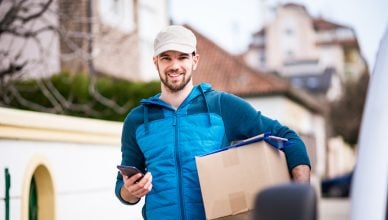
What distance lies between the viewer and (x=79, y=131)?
10133mm

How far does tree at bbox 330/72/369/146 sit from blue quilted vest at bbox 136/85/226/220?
6538 cm

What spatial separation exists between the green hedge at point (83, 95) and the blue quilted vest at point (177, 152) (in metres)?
11.2

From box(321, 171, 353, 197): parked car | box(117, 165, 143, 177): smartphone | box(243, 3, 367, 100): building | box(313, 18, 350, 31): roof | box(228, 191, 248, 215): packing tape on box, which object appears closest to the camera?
box(117, 165, 143, 177): smartphone

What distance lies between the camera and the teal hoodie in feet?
14.7

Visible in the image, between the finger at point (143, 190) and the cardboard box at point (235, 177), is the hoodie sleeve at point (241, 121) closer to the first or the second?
the cardboard box at point (235, 177)

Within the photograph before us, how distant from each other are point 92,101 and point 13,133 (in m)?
9.26

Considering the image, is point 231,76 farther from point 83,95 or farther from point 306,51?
point 306,51

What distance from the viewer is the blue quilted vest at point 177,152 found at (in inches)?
176

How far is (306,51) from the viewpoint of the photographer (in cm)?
10150

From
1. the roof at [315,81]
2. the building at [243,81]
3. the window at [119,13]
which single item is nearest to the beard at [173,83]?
the window at [119,13]

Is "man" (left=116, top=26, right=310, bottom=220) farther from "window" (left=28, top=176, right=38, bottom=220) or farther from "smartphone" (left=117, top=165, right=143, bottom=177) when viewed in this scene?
"window" (left=28, top=176, right=38, bottom=220)

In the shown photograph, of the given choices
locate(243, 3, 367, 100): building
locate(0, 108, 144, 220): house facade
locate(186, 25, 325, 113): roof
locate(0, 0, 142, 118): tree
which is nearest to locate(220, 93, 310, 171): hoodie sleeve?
locate(0, 108, 144, 220): house facade

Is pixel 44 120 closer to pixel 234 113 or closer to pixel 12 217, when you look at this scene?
pixel 12 217

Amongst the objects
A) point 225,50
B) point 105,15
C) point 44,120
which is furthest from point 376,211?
point 225,50
